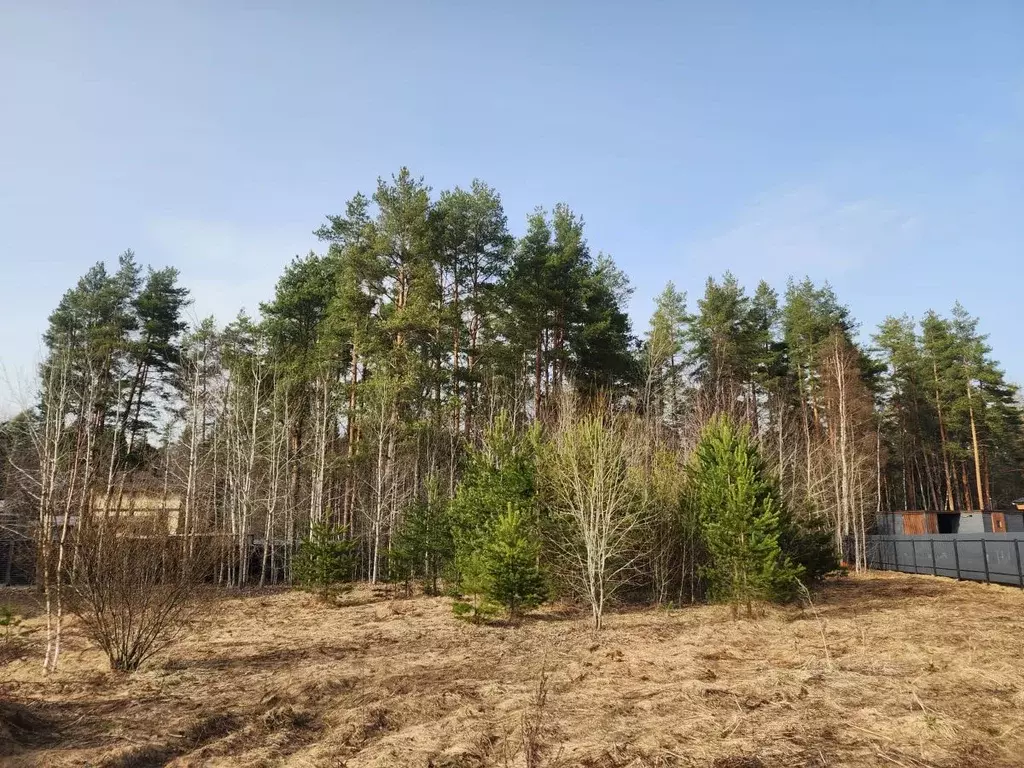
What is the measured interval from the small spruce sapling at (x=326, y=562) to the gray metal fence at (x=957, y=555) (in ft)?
60.6

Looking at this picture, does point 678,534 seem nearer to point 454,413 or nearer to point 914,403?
point 454,413

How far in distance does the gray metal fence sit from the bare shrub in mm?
20531

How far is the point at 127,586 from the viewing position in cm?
762

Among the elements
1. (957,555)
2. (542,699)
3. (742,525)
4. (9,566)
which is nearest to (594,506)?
(742,525)

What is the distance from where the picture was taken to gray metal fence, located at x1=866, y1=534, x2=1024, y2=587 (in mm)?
17133

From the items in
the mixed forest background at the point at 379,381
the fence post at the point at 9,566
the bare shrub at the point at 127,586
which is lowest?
the fence post at the point at 9,566

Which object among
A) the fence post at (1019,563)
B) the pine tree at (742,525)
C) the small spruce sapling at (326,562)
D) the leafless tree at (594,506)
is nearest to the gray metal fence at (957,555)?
the fence post at (1019,563)

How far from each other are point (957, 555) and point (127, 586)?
23025 millimetres

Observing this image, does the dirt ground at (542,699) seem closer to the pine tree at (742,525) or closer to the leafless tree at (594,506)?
the pine tree at (742,525)

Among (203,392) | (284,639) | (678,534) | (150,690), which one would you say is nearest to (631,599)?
(678,534)

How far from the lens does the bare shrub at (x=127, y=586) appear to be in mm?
7504

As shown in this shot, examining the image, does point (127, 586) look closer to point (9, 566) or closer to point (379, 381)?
point (379, 381)

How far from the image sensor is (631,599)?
16500 millimetres

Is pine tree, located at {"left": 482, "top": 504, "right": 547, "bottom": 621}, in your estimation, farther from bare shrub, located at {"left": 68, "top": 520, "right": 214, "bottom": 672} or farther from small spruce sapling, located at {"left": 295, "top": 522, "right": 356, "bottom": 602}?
bare shrub, located at {"left": 68, "top": 520, "right": 214, "bottom": 672}
